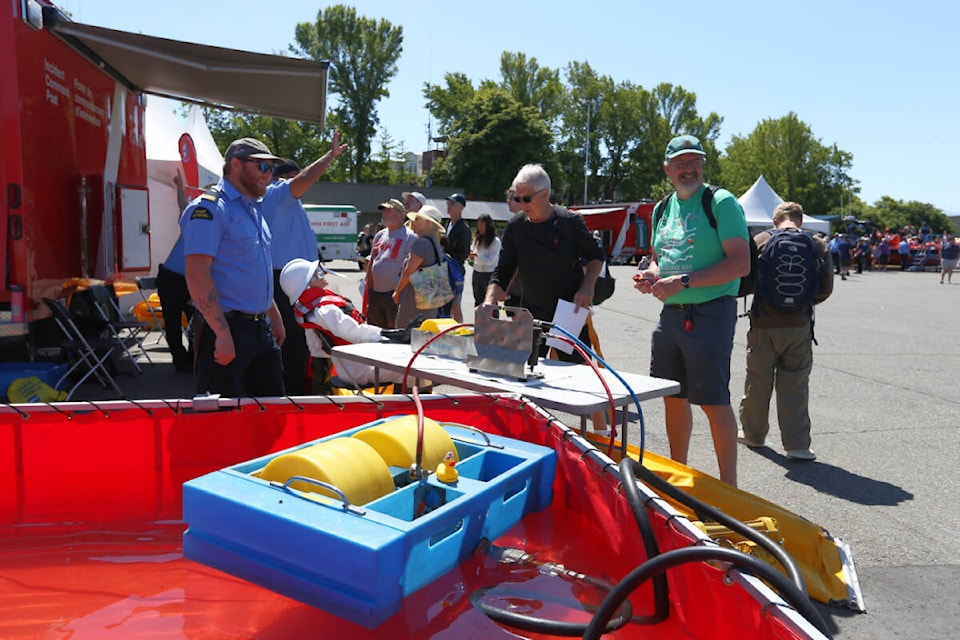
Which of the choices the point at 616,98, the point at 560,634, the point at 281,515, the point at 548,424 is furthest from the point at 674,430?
the point at 616,98

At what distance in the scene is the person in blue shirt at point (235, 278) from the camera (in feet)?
11.5

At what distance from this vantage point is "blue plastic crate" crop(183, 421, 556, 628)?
173 centimetres

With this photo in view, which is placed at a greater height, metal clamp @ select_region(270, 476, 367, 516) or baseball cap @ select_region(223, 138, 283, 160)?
baseball cap @ select_region(223, 138, 283, 160)

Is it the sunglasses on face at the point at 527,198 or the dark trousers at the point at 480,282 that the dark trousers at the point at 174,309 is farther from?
the sunglasses on face at the point at 527,198

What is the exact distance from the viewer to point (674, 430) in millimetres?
3914

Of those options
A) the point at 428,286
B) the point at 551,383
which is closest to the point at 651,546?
the point at 551,383

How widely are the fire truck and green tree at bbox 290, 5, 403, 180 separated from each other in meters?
55.7

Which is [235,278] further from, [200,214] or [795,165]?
[795,165]

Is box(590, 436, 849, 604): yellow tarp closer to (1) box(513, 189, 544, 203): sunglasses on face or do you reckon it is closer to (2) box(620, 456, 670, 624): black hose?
(2) box(620, 456, 670, 624): black hose

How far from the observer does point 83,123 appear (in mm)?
6570

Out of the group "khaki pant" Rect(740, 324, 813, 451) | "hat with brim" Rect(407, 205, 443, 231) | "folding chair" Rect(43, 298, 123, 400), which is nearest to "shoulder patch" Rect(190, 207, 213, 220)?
"hat with brim" Rect(407, 205, 443, 231)

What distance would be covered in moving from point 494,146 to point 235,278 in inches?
2236

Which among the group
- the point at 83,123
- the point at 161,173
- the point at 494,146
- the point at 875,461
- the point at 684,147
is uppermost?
the point at 494,146

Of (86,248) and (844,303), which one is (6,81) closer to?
(86,248)
